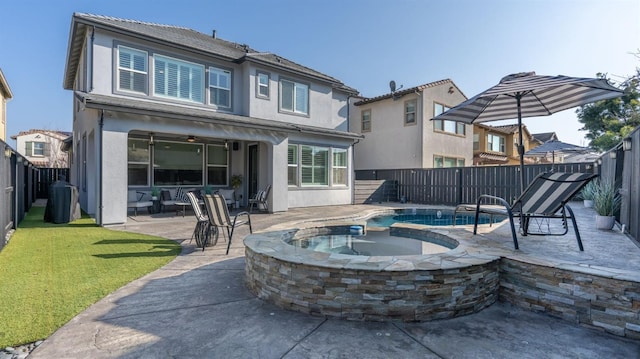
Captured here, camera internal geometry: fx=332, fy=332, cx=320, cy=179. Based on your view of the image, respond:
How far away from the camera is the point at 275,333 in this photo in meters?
2.92

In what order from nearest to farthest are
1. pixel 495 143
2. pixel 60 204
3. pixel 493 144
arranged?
pixel 60 204 → pixel 493 144 → pixel 495 143

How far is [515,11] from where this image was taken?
9.83 meters

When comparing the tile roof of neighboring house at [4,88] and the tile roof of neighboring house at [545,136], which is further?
the tile roof of neighboring house at [545,136]

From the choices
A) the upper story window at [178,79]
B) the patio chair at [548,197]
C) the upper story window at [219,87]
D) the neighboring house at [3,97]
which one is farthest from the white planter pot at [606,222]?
the neighboring house at [3,97]

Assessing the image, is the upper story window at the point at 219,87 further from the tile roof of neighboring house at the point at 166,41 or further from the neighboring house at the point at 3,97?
the neighboring house at the point at 3,97

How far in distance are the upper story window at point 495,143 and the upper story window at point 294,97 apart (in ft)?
56.6

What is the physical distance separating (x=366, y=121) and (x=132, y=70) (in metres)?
13.4

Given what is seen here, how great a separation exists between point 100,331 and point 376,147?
18.1 metres

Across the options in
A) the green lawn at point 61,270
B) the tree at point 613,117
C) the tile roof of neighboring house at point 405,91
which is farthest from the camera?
the tile roof of neighboring house at point 405,91

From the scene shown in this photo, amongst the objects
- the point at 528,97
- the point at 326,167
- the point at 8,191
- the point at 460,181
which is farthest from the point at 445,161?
the point at 8,191

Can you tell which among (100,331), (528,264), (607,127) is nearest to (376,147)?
(607,127)

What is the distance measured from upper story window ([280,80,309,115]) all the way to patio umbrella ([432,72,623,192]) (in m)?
8.02

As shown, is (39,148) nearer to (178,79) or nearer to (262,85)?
(178,79)

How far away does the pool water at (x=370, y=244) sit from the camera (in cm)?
587
